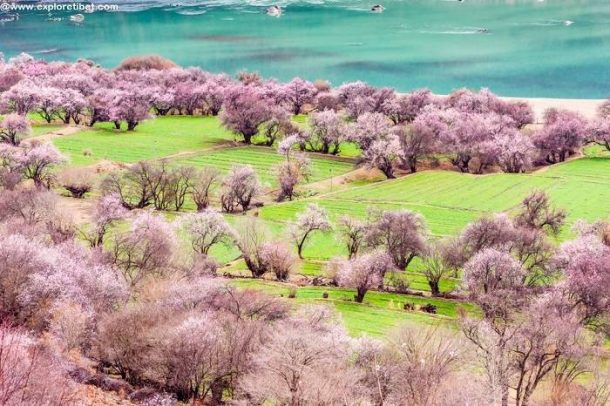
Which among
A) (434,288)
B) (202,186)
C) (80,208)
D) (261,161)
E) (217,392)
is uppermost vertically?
(217,392)

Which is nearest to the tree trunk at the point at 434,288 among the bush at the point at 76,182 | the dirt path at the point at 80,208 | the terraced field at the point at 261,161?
the dirt path at the point at 80,208

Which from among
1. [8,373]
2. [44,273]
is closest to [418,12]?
[44,273]

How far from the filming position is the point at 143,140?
84562 millimetres

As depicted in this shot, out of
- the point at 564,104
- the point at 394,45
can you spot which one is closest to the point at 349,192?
the point at 564,104

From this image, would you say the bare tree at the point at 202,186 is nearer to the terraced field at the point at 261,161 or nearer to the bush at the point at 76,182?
the terraced field at the point at 261,161

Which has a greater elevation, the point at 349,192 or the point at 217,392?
the point at 217,392

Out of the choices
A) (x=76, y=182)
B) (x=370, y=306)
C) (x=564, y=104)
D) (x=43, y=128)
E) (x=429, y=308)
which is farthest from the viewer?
(x=564, y=104)

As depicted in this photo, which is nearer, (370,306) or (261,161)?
(370,306)

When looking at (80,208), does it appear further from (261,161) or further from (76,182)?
(261,161)

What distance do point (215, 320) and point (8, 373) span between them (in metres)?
10.3

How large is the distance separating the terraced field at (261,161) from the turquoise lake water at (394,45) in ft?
120

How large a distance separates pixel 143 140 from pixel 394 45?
76.0m

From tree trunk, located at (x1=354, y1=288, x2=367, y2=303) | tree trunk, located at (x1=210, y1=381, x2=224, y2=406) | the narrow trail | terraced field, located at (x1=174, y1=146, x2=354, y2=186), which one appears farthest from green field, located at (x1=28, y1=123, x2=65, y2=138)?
tree trunk, located at (x1=210, y1=381, x2=224, y2=406)

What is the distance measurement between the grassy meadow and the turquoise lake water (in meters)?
32.4
